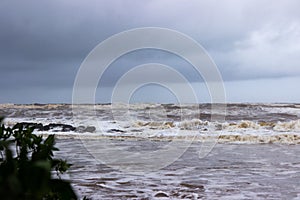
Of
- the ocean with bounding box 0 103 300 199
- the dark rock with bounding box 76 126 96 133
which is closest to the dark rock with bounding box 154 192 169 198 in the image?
the ocean with bounding box 0 103 300 199

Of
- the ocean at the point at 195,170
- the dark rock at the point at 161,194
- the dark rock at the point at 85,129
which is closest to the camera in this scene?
the dark rock at the point at 161,194

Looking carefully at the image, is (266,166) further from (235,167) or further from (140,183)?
(140,183)

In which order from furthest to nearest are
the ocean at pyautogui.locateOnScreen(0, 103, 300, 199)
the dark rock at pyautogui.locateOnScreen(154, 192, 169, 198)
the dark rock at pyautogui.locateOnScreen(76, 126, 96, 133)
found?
the dark rock at pyautogui.locateOnScreen(76, 126, 96, 133)
the ocean at pyautogui.locateOnScreen(0, 103, 300, 199)
the dark rock at pyautogui.locateOnScreen(154, 192, 169, 198)

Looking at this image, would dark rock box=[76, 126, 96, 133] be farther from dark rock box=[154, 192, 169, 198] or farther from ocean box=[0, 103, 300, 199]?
dark rock box=[154, 192, 169, 198]

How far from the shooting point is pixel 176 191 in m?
5.53

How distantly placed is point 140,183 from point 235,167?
2.32 metres

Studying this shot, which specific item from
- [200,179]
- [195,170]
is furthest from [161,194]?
[195,170]

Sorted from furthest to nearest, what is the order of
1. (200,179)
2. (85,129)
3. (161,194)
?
1. (85,129)
2. (200,179)
3. (161,194)

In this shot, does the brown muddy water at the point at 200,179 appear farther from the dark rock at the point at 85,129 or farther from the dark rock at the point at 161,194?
the dark rock at the point at 85,129

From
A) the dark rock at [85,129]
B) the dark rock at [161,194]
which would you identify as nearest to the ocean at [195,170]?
the dark rock at [161,194]

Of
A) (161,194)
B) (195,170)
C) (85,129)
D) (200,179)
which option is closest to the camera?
(161,194)

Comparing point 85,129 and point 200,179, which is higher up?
point 85,129

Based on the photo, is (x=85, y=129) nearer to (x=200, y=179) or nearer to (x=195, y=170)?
(x=195, y=170)

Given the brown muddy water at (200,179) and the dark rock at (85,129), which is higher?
the dark rock at (85,129)
